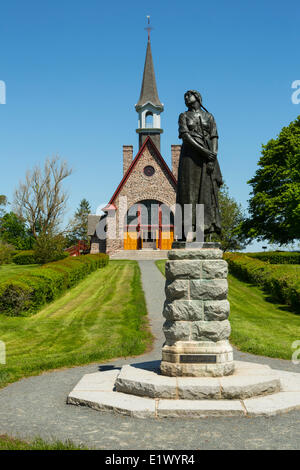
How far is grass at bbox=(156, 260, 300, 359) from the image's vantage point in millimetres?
10173

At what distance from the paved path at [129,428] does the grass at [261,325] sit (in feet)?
13.8

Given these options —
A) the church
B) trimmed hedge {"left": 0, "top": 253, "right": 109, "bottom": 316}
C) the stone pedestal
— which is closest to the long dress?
the stone pedestal

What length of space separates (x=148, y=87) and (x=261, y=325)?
4076cm

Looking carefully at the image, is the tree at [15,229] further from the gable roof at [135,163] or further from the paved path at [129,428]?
the paved path at [129,428]

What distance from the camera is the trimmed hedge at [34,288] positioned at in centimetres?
1439

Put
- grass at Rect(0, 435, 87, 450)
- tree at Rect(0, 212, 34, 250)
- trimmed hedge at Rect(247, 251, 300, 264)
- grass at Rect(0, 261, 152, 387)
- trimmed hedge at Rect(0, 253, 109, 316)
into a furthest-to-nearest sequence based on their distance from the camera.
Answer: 1. tree at Rect(0, 212, 34, 250)
2. trimmed hedge at Rect(247, 251, 300, 264)
3. trimmed hedge at Rect(0, 253, 109, 316)
4. grass at Rect(0, 261, 152, 387)
5. grass at Rect(0, 435, 87, 450)

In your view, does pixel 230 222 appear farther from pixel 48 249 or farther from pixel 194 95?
pixel 194 95

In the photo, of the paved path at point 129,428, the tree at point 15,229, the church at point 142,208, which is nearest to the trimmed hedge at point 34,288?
the paved path at point 129,428

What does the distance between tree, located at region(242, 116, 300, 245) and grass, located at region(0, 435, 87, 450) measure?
105 feet

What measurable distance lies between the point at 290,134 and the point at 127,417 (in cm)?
3569

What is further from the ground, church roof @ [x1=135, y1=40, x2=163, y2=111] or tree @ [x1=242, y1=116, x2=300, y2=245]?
church roof @ [x1=135, y1=40, x2=163, y2=111]

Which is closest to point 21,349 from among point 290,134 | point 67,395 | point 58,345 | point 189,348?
point 58,345

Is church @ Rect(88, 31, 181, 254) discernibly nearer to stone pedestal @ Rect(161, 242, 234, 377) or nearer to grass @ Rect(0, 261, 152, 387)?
grass @ Rect(0, 261, 152, 387)

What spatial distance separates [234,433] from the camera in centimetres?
523
